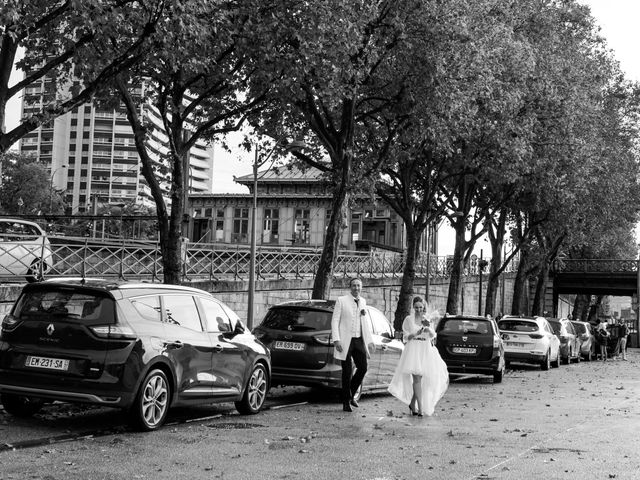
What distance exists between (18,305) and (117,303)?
120 centimetres

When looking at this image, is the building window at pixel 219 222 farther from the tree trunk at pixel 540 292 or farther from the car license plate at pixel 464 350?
the car license plate at pixel 464 350

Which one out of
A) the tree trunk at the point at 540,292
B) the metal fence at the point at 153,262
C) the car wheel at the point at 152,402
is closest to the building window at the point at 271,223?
the tree trunk at the point at 540,292

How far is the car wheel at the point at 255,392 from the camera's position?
490 inches

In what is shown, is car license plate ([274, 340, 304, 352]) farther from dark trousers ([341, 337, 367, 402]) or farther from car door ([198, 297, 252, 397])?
car door ([198, 297, 252, 397])

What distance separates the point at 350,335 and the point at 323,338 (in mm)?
894

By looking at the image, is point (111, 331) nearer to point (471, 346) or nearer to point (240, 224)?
point (471, 346)

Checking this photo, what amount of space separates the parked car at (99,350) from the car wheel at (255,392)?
52.3 inches

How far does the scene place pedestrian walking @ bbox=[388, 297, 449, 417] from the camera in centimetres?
1350

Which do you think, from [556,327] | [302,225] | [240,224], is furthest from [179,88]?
[240,224]

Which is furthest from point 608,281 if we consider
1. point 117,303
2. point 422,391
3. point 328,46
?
point 117,303

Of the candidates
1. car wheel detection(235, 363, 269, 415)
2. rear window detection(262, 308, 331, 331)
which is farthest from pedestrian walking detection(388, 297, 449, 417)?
car wheel detection(235, 363, 269, 415)

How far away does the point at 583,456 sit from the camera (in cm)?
939

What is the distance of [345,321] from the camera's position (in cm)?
1350

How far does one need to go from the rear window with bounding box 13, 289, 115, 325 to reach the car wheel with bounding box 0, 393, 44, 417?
1093 mm
